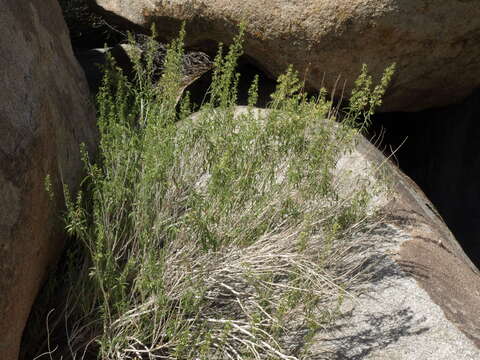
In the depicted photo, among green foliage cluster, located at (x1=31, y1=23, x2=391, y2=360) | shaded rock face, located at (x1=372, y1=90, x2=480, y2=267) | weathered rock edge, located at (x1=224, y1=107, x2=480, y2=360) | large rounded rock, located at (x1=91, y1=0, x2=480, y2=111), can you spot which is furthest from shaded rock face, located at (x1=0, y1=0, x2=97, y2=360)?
shaded rock face, located at (x1=372, y1=90, x2=480, y2=267)

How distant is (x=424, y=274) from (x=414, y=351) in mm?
589

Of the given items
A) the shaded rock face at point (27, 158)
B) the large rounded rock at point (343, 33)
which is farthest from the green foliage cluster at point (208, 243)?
the large rounded rock at point (343, 33)

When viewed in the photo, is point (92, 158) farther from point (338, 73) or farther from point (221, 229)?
point (338, 73)

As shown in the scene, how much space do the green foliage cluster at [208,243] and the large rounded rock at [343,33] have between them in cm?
117

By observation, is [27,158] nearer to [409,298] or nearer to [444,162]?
[409,298]

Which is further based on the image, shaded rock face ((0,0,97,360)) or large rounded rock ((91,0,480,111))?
large rounded rock ((91,0,480,111))

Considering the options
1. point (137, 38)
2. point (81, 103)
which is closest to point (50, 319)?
point (81, 103)

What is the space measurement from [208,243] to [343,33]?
2.23 metres

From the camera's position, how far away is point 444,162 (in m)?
6.35

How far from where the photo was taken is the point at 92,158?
10.8 feet

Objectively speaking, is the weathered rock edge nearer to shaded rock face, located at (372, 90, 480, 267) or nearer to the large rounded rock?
the large rounded rock

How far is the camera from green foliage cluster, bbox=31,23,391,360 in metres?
2.66

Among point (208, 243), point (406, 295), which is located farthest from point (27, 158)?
point (406, 295)

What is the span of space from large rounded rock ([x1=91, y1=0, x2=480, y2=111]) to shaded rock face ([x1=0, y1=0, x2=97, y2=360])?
1.89m
